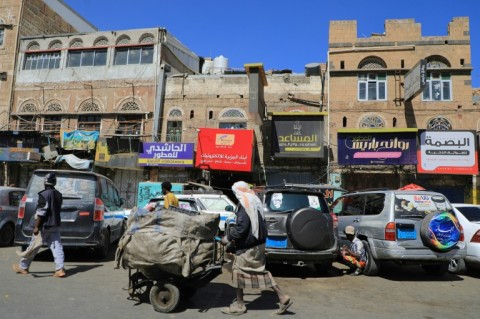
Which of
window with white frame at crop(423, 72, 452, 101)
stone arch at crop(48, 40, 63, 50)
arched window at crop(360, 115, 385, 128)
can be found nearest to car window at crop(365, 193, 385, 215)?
arched window at crop(360, 115, 385, 128)

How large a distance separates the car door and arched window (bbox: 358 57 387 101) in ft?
38.1

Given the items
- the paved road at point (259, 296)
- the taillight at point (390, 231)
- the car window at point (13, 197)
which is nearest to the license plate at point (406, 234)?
the taillight at point (390, 231)

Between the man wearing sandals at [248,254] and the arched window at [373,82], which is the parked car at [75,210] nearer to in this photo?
the man wearing sandals at [248,254]

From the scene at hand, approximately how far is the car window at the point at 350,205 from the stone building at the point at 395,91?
352 inches

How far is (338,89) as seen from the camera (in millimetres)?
20109

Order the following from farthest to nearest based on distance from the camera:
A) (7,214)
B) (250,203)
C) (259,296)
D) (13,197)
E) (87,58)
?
(87,58) → (13,197) → (7,214) → (259,296) → (250,203)

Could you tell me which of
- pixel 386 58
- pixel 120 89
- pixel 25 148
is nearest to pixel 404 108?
pixel 386 58

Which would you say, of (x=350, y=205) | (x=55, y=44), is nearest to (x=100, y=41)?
(x=55, y=44)

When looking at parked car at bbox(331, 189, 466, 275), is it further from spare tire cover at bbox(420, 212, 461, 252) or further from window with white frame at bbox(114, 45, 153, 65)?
window with white frame at bbox(114, 45, 153, 65)

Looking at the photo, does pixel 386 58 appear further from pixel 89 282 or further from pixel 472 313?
pixel 89 282

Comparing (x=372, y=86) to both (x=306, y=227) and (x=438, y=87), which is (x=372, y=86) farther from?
(x=306, y=227)

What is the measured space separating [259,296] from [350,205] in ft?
14.3

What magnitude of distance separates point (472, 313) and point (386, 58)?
1715cm

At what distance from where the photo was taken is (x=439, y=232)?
23.4ft
